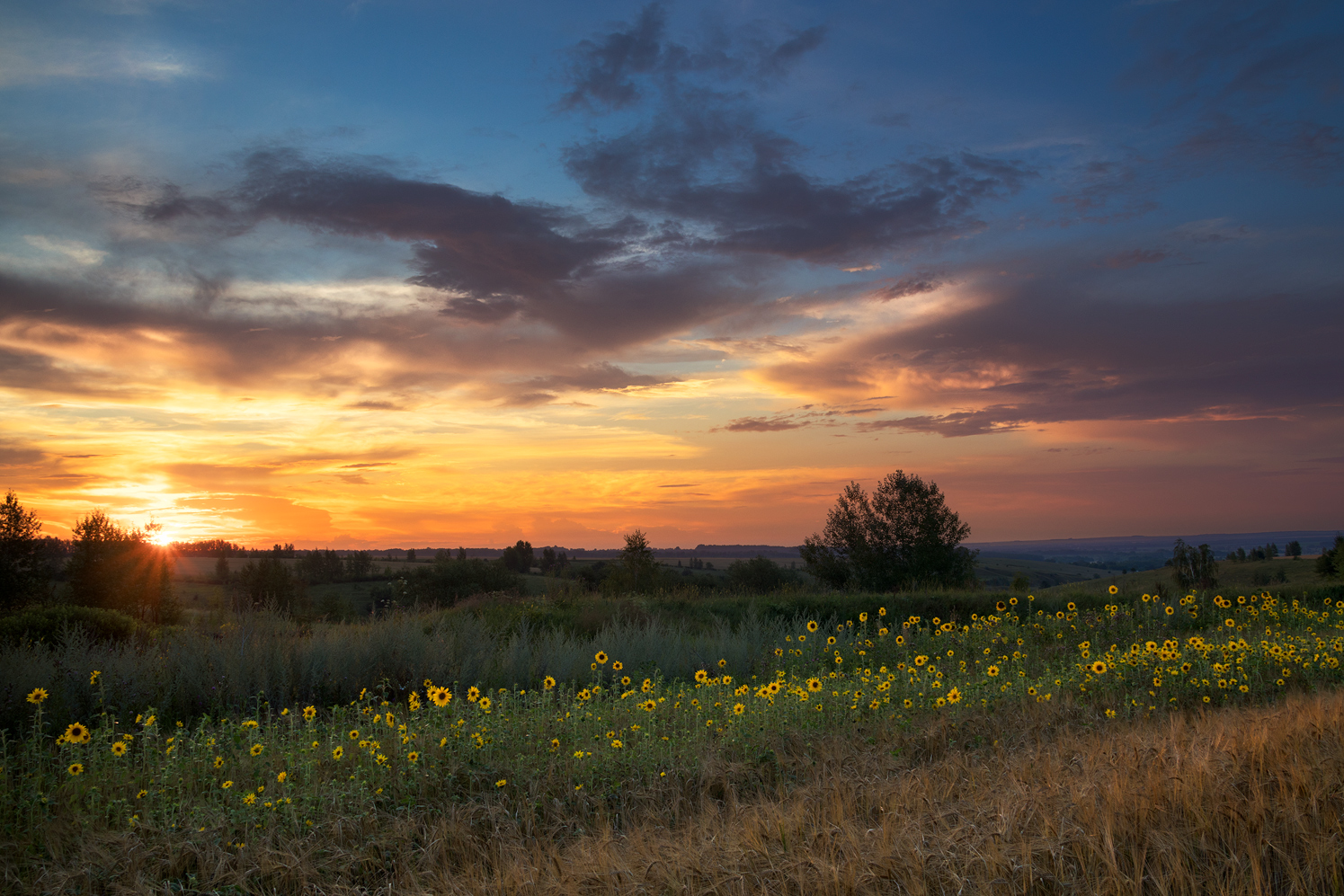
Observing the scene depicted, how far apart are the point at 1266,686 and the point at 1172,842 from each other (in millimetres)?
6081

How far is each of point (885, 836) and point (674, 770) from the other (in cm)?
229

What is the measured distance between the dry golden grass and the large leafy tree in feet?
120

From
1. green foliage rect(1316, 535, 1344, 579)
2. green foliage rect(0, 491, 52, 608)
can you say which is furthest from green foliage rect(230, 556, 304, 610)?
green foliage rect(1316, 535, 1344, 579)

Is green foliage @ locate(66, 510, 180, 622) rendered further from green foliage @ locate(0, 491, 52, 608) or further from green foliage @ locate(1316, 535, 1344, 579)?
A: green foliage @ locate(1316, 535, 1344, 579)

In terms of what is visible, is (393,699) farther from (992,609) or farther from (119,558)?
(119,558)

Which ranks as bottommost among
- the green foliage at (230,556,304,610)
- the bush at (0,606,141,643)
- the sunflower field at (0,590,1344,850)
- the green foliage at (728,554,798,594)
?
the green foliage at (728,554,798,594)

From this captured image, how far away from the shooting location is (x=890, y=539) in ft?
141

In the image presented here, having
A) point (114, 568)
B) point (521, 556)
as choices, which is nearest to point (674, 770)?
point (114, 568)

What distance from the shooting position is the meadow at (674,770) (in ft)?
10.8

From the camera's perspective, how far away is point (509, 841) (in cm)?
443

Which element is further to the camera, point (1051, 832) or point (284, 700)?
point (284, 700)

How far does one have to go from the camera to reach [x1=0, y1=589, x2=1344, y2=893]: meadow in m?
3.30

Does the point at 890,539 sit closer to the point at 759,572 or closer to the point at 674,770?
the point at 759,572

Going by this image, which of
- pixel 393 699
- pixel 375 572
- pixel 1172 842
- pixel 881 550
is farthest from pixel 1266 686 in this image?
pixel 375 572
